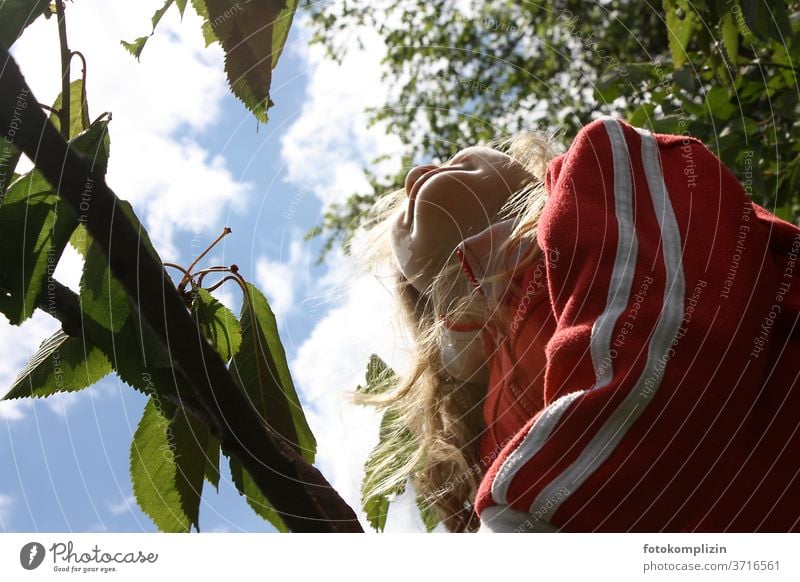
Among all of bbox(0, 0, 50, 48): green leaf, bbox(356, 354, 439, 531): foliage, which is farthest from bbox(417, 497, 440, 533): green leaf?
bbox(0, 0, 50, 48): green leaf

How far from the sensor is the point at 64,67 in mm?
429

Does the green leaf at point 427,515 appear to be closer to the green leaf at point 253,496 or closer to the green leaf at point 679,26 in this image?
the green leaf at point 253,496

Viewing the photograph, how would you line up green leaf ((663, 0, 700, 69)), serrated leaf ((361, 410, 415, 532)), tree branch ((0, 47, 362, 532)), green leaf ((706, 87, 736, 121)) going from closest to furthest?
1. tree branch ((0, 47, 362, 532))
2. serrated leaf ((361, 410, 415, 532))
3. green leaf ((663, 0, 700, 69))
4. green leaf ((706, 87, 736, 121))

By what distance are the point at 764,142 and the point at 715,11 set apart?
14.9 inches

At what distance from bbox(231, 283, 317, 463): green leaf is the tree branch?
2.7 inches

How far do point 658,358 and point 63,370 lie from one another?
28cm

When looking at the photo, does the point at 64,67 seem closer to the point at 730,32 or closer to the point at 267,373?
the point at 267,373

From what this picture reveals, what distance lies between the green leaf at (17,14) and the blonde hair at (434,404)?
0.76 feet

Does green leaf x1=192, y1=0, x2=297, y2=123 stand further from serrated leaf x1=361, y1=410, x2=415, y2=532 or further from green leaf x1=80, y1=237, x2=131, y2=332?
serrated leaf x1=361, y1=410, x2=415, y2=532

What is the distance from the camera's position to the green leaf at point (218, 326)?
1.39ft

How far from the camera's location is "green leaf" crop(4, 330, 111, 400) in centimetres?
42

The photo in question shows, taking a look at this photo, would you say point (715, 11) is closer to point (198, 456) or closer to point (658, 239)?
point (658, 239)

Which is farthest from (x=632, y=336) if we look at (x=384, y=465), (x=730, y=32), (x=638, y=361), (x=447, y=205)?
(x=730, y=32)

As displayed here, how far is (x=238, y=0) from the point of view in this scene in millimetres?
425
